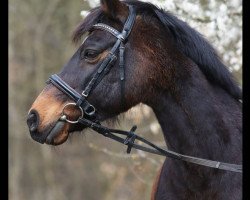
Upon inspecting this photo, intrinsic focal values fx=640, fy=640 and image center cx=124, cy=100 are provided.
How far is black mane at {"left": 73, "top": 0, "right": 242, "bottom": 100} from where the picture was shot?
14.7 feet

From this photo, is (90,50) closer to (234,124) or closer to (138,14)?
(138,14)

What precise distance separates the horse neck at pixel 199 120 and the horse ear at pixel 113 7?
643 millimetres

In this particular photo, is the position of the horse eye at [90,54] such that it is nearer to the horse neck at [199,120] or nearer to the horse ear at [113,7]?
the horse ear at [113,7]

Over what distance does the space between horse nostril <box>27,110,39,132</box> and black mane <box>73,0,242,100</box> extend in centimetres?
71

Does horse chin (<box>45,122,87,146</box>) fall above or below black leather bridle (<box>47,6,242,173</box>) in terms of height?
below

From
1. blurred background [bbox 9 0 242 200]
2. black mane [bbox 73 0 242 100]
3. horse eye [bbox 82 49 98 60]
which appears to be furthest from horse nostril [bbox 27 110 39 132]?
blurred background [bbox 9 0 242 200]

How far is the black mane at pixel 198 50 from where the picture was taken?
4.48m

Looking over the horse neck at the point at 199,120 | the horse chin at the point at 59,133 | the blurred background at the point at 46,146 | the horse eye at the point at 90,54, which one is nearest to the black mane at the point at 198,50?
the horse neck at the point at 199,120

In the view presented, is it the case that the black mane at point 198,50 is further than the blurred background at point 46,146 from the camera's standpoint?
No

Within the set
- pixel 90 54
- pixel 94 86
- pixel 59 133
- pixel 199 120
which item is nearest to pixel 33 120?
pixel 59 133

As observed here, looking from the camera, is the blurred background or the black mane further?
the blurred background

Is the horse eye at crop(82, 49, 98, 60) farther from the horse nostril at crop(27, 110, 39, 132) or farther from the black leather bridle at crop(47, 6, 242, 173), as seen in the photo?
the horse nostril at crop(27, 110, 39, 132)
